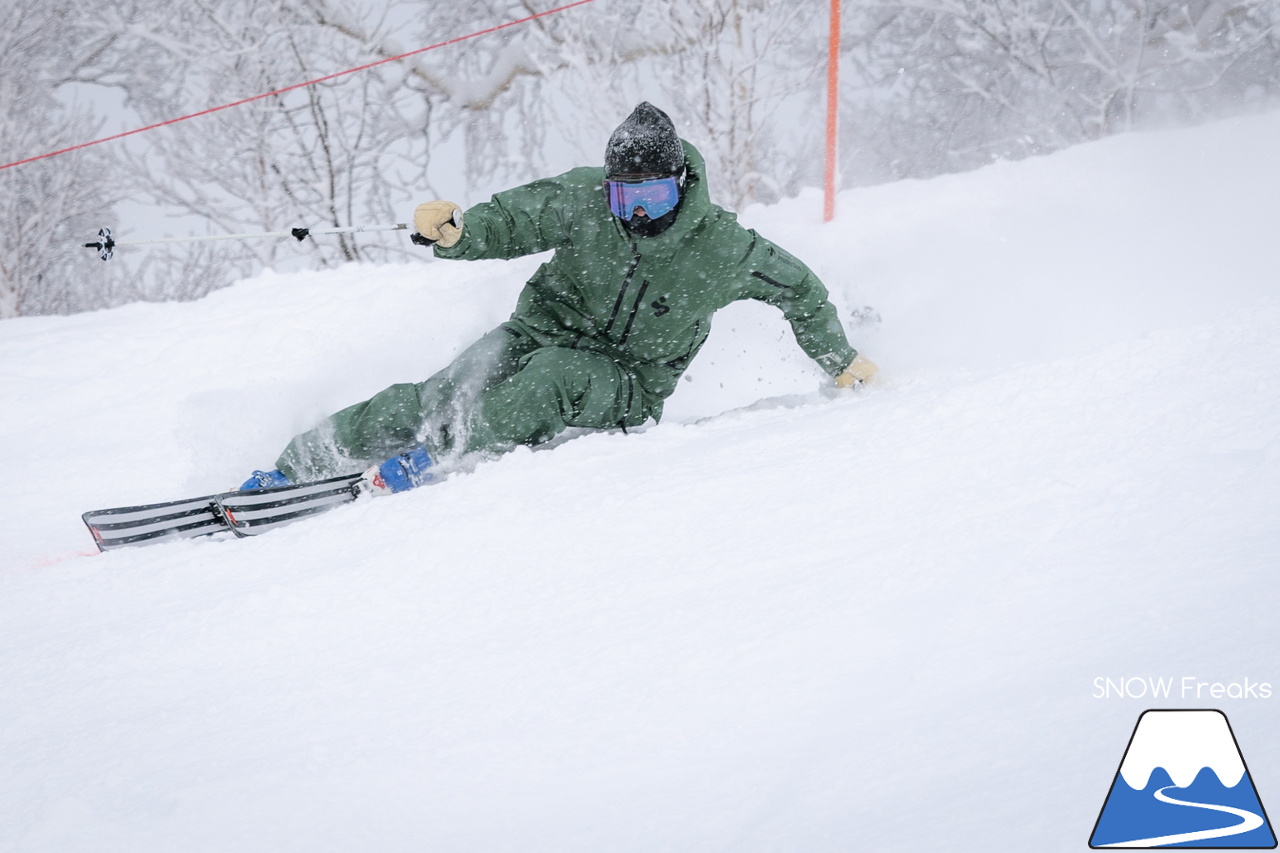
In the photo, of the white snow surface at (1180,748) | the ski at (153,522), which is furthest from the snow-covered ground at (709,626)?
the ski at (153,522)

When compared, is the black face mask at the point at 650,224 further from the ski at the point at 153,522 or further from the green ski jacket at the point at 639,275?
the ski at the point at 153,522

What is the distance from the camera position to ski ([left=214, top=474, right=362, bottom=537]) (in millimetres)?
2600

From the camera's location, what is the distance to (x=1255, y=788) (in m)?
1.09

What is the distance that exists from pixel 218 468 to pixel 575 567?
1.88 m

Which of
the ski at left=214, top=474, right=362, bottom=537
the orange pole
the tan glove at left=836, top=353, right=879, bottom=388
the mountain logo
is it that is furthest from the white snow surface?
the orange pole

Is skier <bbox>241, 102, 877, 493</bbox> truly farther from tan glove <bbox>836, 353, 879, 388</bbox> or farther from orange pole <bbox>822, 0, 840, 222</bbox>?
orange pole <bbox>822, 0, 840, 222</bbox>

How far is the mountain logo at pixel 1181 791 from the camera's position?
3.61ft

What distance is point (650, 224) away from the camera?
2.72 metres

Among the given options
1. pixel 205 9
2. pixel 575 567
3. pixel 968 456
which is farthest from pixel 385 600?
pixel 205 9

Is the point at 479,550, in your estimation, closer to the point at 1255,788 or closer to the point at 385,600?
the point at 385,600

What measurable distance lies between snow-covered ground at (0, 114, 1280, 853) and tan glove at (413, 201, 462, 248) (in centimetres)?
67

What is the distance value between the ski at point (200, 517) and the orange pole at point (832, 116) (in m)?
2.63

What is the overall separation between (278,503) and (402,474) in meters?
0.37

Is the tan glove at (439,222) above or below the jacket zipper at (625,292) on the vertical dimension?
above
